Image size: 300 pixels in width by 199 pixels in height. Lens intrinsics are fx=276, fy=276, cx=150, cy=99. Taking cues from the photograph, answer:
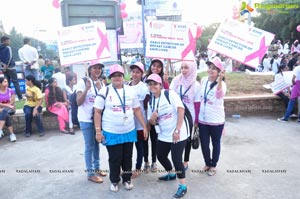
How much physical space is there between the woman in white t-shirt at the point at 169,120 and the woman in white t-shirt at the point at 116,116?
251 millimetres

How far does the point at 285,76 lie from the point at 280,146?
2.96 meters

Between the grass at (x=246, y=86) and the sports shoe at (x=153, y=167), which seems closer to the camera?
the sports shoe at (x=153, y=167)

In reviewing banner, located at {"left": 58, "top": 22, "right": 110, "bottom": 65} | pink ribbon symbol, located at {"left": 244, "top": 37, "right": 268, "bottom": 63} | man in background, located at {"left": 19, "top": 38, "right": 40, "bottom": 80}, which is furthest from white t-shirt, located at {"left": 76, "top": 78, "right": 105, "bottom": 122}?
man in background, located at {"left": 19, "top": 38, "right": 40, "bottom": 80}

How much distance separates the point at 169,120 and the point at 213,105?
780 mm

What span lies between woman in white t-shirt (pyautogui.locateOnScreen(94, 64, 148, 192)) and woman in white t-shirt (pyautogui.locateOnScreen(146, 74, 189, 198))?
251mm

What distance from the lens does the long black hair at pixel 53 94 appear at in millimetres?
6477

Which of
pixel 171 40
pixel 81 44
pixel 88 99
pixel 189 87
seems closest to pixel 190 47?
pixel 171 40

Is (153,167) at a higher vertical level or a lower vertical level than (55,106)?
lower

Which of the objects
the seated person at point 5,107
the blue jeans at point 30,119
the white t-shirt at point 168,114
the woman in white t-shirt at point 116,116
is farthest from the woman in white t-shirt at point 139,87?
the seated person at point 5,107

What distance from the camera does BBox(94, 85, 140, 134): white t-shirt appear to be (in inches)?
131

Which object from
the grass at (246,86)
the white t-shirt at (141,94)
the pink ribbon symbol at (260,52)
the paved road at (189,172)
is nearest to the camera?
the paved road at (189,172)

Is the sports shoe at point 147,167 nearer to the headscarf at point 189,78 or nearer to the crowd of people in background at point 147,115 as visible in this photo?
the crowd of people in background at point 147,115

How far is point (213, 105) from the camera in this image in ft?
12.4

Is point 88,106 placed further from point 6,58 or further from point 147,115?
point 6,58
